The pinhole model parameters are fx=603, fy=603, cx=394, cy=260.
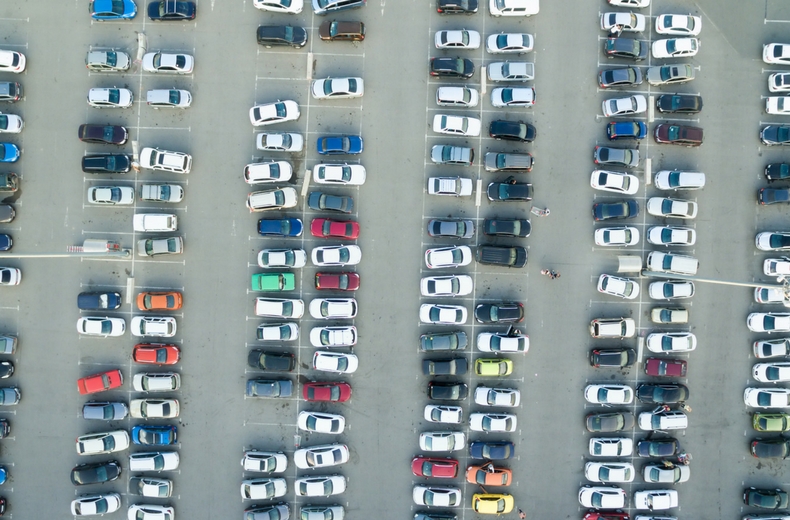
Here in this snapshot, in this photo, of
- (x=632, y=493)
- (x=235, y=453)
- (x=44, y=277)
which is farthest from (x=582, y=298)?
(x=44, y=277)

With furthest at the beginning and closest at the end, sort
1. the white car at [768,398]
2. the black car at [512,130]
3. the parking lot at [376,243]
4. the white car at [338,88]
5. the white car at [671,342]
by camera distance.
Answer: the parking lot at [376,243], the white car at [768,398], the white car at [671,342], the black car at [512,130], the white car at [338,88]

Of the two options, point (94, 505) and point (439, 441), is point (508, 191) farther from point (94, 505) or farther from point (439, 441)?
point (94, 505)

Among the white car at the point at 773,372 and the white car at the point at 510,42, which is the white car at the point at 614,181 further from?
the white car at the point at 773,372

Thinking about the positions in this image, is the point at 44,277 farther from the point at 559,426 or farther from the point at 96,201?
the point at 559,426

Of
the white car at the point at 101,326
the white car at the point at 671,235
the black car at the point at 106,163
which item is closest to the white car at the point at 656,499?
the white car at the point at 671,235

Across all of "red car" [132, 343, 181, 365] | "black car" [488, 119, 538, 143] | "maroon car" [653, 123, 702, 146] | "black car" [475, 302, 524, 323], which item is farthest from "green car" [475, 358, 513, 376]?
"red car" [132, 343, 181, 365]

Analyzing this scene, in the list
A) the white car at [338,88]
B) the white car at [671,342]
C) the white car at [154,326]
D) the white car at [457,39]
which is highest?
the white car at [457,39]
